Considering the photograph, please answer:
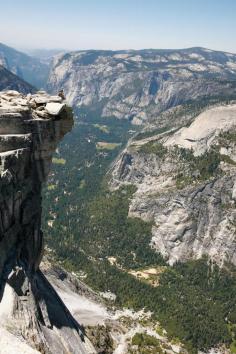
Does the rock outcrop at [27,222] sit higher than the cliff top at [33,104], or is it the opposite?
the cliff top at [33,104]

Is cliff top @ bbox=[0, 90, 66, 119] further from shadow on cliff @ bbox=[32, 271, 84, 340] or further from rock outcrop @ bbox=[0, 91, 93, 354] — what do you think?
shadow on cliff @ bbox=[32, 271, 84, 340]

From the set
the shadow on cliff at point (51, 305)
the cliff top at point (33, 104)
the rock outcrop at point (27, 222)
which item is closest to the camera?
the rock outcrop at point (27, 222)

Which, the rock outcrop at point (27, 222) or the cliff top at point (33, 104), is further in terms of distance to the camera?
the cliff top at point (33, 104)

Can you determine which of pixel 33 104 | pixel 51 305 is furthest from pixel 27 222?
pixel 33 104

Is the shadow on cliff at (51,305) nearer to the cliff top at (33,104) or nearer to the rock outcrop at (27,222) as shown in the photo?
the rock outcrop at (27,222)

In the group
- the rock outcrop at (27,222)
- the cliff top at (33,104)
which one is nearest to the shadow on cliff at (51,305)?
the rock outcrop at (27,222)

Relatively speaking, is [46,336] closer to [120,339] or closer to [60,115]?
[60,115]

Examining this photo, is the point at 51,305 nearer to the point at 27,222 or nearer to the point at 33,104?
the point at 27,222

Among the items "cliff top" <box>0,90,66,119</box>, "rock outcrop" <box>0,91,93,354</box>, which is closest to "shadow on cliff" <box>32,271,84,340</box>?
"rock outcrop" <box>0,91,93,354</box>
